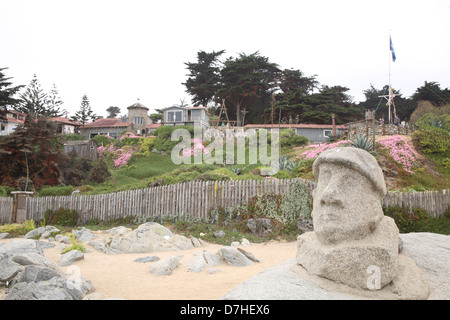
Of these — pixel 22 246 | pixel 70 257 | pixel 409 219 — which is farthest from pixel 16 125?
pixel 409 219

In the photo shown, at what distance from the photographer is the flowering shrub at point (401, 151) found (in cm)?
1559

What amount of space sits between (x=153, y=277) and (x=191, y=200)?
18.6 feet

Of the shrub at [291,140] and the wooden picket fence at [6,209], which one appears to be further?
the shrub at [291,140]

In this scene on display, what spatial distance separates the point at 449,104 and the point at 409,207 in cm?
3136

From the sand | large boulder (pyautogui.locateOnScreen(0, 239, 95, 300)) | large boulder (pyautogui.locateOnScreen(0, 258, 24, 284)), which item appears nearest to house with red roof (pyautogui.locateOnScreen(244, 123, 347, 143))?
the sand

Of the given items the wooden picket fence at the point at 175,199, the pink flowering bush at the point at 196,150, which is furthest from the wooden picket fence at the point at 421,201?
the pink flowering bush at the point at 196,150

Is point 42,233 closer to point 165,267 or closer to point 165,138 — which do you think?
point 165,267

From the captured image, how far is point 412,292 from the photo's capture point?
344cm

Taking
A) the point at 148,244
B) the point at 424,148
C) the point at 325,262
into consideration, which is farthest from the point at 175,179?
the point at 424,148

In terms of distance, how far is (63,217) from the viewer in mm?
13406

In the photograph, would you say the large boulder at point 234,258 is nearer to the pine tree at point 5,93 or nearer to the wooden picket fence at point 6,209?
the wooden picket fence at point 6,209

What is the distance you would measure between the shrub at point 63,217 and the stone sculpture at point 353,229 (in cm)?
1216

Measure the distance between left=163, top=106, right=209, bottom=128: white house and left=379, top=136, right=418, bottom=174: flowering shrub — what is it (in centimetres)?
2258

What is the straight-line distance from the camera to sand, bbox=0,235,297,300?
183 inches
